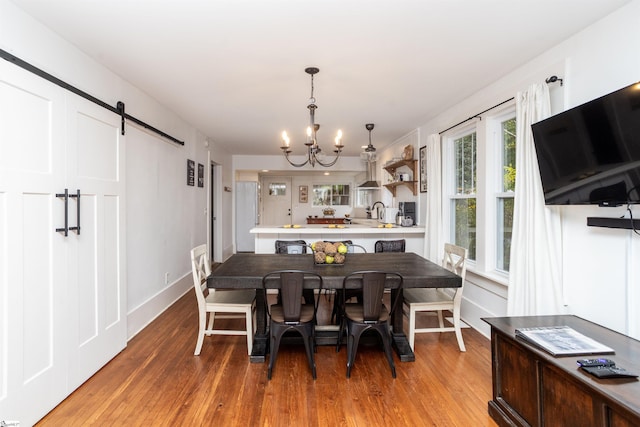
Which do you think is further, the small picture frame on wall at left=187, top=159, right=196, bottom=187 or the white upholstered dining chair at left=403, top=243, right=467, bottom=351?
the small picture frame on wall at left=187, top=159, right=196, bottom=187

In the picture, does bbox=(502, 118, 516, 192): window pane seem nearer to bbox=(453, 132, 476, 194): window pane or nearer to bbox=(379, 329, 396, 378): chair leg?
bbox=(453, 132, 476, 194): window pane

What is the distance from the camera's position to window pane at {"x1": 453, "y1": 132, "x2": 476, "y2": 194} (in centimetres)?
369

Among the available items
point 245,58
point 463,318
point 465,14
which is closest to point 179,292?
point 245,58

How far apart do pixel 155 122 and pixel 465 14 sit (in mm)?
3183

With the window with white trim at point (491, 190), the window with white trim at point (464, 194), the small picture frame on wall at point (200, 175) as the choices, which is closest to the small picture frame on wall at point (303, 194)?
the small picture frame on wall at point (200, 175)

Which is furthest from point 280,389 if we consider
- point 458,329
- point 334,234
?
point 334,234

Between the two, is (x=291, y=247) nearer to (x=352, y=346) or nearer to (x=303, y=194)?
(x=352, y=346)

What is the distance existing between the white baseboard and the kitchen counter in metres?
1.16

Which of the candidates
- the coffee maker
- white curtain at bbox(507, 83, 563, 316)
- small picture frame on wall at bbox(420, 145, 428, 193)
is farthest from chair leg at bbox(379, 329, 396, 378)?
the coffee maker

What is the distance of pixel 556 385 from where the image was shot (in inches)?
58.4

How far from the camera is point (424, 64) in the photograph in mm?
2676

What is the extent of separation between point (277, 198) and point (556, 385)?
9099mm

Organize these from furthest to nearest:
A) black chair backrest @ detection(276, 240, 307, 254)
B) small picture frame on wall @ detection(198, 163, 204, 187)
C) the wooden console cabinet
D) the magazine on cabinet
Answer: small picture frame on wall @ detection(198, 163, 204, 187) → black chair backrest @ detection(276, 240, 307, 254) → the magazine on cabinet → the wooden console cabinet

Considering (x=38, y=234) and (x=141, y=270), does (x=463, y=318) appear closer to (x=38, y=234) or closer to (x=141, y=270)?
(x=141, y=270)
